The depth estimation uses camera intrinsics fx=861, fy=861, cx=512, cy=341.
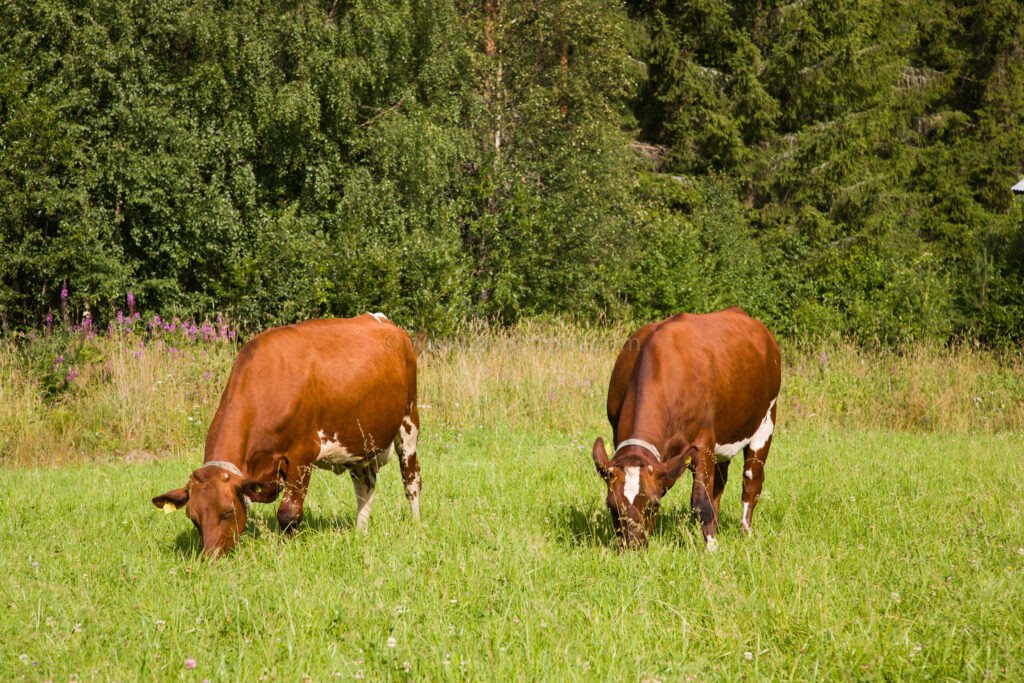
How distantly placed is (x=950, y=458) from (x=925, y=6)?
26.2 meters

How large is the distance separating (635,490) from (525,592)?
37.2 inches

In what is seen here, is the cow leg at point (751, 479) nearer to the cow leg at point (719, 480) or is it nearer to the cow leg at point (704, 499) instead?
the cow leg at point (719, 480)

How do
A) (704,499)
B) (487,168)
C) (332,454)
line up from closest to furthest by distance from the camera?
(704,499)
(332,454)
(487,168)

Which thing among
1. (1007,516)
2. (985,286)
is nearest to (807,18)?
(985,286)

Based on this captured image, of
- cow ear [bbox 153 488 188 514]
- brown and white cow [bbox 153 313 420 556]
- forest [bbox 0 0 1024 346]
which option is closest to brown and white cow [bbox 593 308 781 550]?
brown and white cow [bbox 153 313 420 556]

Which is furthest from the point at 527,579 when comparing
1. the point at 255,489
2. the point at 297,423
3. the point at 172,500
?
the point at 172,500

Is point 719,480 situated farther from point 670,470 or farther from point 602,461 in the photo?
point 602,461

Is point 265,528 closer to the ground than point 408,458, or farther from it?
farther from it

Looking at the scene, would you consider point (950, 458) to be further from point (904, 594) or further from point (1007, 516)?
point (904, 594)

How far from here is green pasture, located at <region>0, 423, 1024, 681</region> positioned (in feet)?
12.4

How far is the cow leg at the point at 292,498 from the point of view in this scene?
572 centimetres

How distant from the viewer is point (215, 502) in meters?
5.11

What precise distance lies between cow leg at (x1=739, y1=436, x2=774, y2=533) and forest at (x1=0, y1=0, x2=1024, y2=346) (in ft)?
33.9

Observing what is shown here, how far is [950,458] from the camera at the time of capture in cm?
888
